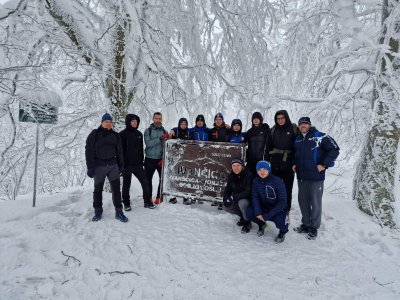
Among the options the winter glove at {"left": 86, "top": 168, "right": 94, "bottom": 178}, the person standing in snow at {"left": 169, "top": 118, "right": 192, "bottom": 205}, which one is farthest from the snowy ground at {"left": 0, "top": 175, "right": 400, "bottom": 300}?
the winter glove at {"left": 86, "top": 168, "right": 94, "bottom": 178}

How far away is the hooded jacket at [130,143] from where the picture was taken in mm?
5289

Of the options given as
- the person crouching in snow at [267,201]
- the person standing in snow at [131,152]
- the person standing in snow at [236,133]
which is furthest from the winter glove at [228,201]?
the person standing in snow at [131,152]

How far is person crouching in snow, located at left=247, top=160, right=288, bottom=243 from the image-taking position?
4348 millimetres

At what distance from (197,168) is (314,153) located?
2306 mm

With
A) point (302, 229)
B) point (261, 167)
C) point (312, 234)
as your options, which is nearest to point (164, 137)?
point (261, 167)

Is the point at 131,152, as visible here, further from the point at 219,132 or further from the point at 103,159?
the point at 219,132

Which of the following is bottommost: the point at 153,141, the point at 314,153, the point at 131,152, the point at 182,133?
the point at 131,152

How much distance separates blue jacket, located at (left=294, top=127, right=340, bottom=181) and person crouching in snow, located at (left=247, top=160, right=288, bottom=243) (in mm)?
490

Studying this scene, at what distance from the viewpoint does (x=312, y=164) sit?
4.50m

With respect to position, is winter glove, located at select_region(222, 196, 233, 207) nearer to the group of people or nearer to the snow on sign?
the group of people

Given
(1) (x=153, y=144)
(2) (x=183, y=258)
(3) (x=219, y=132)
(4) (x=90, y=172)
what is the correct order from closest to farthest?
(2) (x=183, y=258), (4) (x=90, y=172), (1) (x=153, y=144), (3) (x=219, y=132)

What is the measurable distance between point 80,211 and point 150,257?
2.15 metres

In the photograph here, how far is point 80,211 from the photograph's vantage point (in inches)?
201

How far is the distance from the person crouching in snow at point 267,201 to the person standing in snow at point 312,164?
48cm
